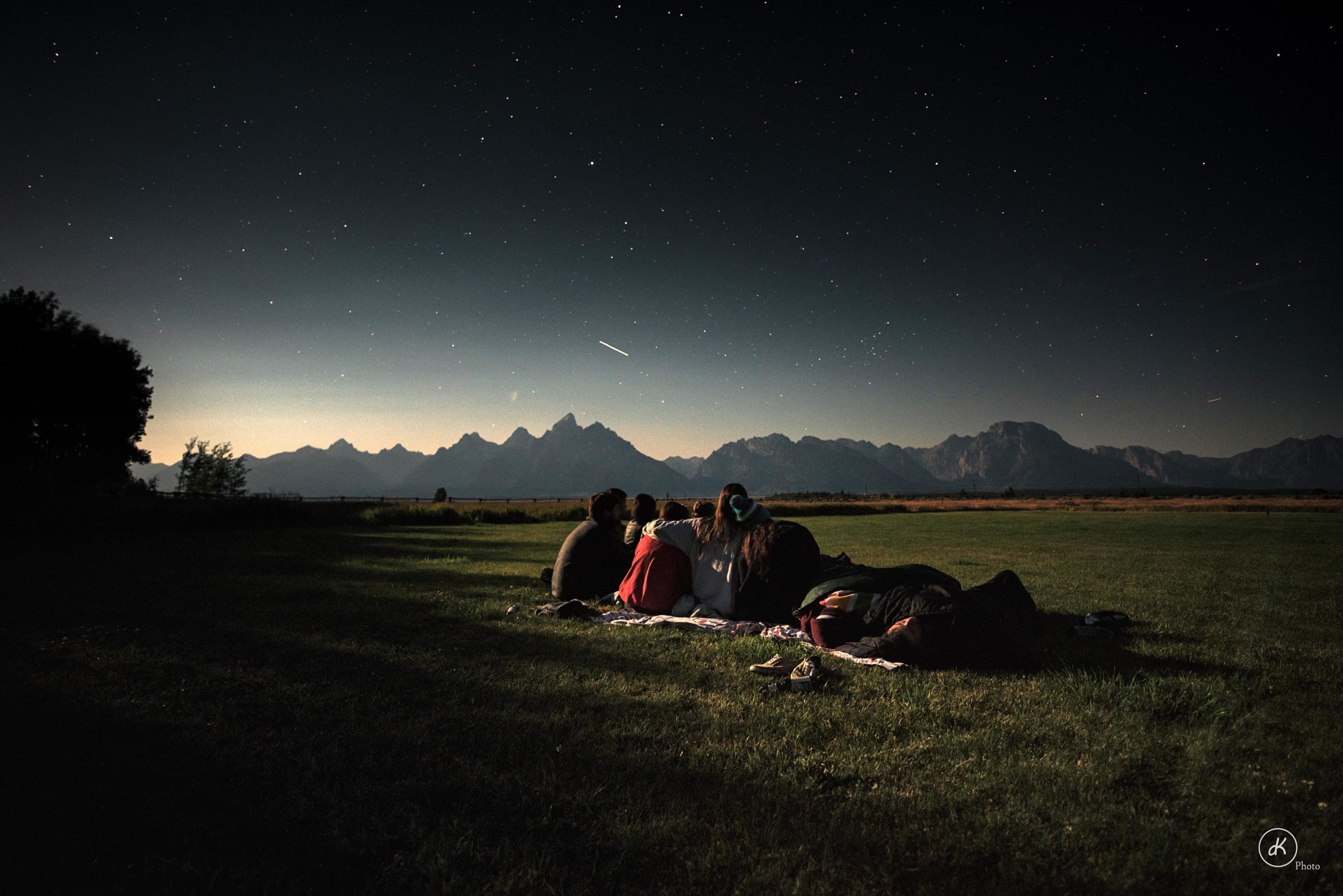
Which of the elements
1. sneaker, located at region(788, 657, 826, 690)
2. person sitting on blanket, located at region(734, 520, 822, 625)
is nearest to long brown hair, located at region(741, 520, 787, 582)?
person sitting on blanket, located at region(734, 520, 822, 625)

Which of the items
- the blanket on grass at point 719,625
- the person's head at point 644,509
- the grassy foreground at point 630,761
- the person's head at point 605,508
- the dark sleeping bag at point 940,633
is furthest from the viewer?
the person's head at point 644,509

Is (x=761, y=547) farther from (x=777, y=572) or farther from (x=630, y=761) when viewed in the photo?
(x=630, y=761)

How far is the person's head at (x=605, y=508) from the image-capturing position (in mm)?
9336

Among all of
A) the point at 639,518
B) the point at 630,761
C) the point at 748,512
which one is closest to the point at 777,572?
the point at 748,512

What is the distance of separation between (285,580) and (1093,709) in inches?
505

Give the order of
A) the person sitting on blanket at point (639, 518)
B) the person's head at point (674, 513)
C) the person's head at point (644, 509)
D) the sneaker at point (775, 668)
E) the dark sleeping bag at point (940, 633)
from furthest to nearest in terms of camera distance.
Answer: the person sitting on blanket at point (639, 518) < the person's head at point (644, 509) < the person's head at point (674, 513) < the dark sleeping bag at point (940, 633) < the sneaker at point (775, 668)

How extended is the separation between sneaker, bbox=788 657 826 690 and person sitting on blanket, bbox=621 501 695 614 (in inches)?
119

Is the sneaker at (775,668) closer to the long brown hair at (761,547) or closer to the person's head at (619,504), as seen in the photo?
the long brown hair at (761,547)

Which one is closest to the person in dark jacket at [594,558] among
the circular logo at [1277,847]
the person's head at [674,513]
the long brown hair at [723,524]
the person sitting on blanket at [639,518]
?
the person sitting on blanket at [639,518]

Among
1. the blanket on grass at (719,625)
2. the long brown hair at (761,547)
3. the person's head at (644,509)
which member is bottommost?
the blanket on grass at (719,625)

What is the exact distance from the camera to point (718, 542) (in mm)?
7980

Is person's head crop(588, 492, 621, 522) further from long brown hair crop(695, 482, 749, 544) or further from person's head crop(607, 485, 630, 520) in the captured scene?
long brown hair crop(695, 482, 749, 544)

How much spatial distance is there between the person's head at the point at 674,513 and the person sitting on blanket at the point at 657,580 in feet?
2.19

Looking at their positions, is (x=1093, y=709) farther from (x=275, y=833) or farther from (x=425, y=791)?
(x=275, y=833)
